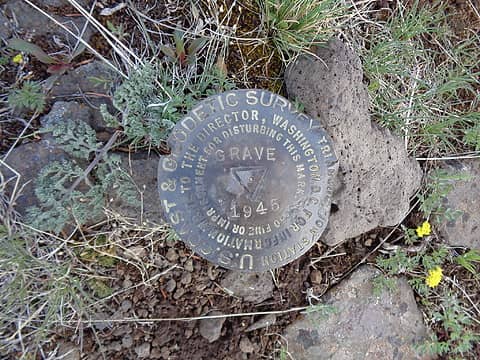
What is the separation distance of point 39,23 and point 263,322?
1721 mm

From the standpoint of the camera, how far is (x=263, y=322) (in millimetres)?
2213

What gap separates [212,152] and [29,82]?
2.93ft

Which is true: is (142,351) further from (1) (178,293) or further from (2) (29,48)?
(2) (29,48)

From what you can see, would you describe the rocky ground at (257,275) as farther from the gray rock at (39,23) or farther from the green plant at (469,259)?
the green plant at (469,259)

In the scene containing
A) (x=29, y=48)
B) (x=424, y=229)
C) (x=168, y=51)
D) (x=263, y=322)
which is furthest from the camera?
(x=424, y=229)

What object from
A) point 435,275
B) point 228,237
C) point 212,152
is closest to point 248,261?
point 228,237

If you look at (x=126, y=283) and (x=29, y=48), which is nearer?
(x=29, y=48)

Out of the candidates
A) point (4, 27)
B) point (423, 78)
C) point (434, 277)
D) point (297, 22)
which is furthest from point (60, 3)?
point (434, 277)

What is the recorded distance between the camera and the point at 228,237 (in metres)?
1.78

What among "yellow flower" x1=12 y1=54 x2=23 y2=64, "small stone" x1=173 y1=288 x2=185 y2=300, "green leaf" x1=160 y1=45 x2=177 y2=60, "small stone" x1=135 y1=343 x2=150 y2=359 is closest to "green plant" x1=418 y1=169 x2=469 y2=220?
"small stone" x1=173 y1=288 x2=185 y2=300

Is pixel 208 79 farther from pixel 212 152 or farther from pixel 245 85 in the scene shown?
pixel 212 152

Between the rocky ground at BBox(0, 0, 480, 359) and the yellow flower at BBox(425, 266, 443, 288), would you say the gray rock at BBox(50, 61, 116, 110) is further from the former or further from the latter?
the yellow flower at BBox(425, 266, 443, 288)

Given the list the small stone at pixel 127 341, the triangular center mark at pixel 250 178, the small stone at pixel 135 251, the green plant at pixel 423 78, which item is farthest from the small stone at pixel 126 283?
the green plant at pixel 423 78

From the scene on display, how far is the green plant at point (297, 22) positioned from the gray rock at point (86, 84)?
30.1 inches
